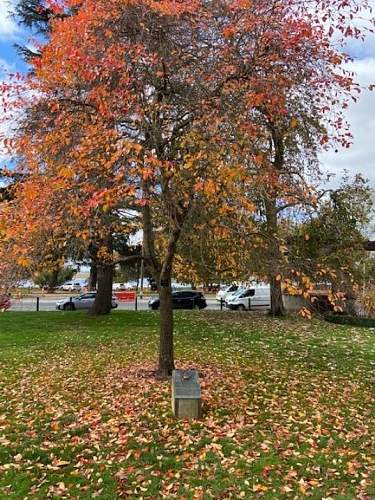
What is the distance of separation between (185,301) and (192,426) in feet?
81.8

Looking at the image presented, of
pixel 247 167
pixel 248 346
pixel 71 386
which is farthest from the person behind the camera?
pixel 248 346

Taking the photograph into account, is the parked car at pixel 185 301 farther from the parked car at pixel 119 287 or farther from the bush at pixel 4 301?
the parked car at pixel 119 287

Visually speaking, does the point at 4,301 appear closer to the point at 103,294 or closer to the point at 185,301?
the point at 103,294

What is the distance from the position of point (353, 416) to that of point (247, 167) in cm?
344

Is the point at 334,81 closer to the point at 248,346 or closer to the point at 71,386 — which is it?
the point at 71,386

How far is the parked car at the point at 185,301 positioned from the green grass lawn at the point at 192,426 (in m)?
18.7

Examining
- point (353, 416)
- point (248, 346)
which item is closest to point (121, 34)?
point (353, 416)

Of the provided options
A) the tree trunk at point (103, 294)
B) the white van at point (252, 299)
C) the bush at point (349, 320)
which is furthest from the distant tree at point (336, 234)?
the white van at point (252, 299)

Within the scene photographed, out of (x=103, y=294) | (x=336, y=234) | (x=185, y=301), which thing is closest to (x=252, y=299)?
(x=185, y=301)

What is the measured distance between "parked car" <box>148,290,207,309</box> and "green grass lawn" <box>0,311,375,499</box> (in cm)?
1875

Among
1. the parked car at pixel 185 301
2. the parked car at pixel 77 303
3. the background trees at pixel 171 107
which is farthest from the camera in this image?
the parked car at pixel 77 303

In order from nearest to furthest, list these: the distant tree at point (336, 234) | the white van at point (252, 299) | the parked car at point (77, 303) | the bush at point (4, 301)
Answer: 1. the bush at point (4, 301)
2. the distant tree at point (336, 234)
3. the parked car at point (77, 303)
4. the white van at point (252, 299)

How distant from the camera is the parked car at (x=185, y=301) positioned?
1196 inches

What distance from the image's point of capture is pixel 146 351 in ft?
35.8
